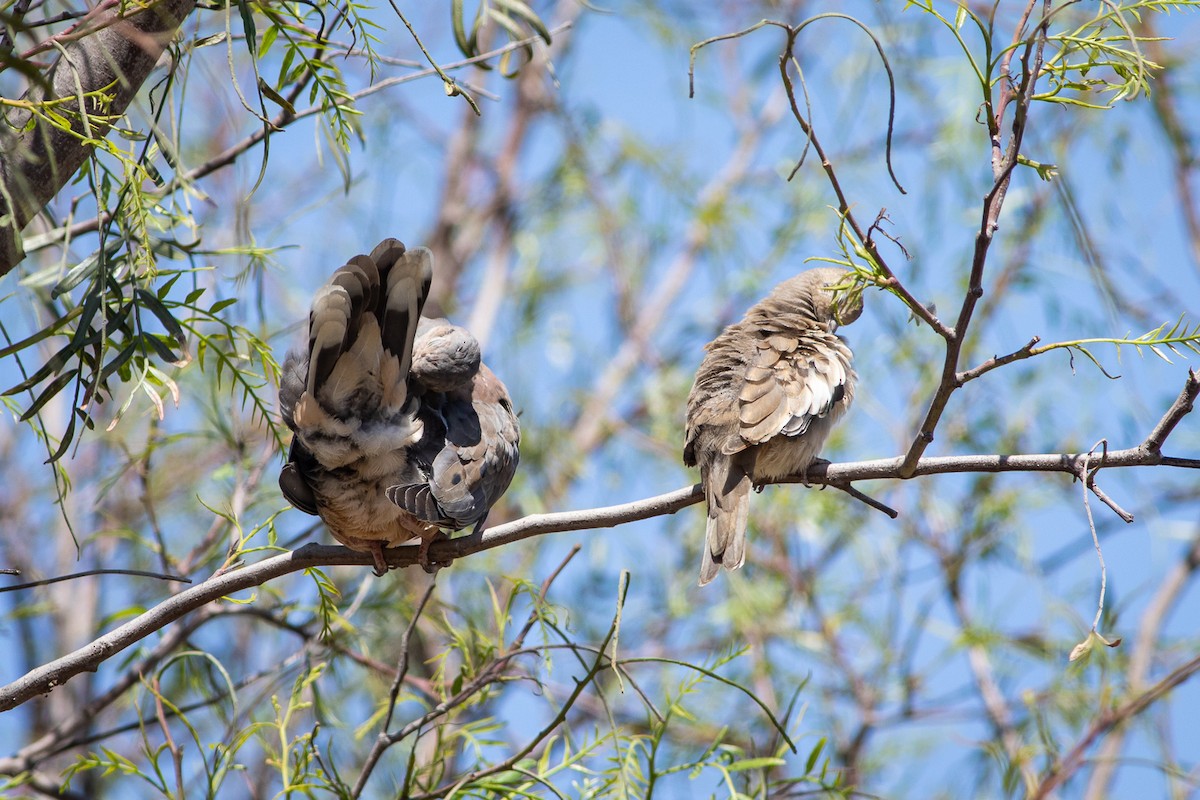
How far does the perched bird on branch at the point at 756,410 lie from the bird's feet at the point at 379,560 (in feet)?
3.07

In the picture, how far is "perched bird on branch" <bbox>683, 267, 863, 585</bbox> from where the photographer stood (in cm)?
326

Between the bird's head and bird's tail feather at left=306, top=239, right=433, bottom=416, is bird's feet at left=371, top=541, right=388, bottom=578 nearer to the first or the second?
bird's tail feather at left=306, top=239, right=433, bottom=416

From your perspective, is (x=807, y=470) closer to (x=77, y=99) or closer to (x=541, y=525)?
(x=541, y=525)

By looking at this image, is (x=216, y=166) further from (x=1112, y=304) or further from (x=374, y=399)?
(x=1112, y=304)

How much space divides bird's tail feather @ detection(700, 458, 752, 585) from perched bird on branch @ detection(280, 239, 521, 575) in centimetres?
63

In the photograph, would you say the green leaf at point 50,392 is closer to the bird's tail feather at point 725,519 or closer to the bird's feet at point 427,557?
the bird's feet at point 427,557

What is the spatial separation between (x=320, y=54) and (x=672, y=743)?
14.5 feet

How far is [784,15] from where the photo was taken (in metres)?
8.40

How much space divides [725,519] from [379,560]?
3.35 ft

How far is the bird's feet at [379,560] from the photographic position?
296 cm

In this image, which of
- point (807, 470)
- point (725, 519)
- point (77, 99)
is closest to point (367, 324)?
point (77, 99)

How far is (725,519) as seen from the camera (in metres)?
3.22

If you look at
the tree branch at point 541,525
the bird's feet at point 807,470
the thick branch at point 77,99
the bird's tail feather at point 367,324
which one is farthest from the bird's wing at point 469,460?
the thick branch at point 77,99

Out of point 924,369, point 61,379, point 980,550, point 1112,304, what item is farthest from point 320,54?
point 980,550
